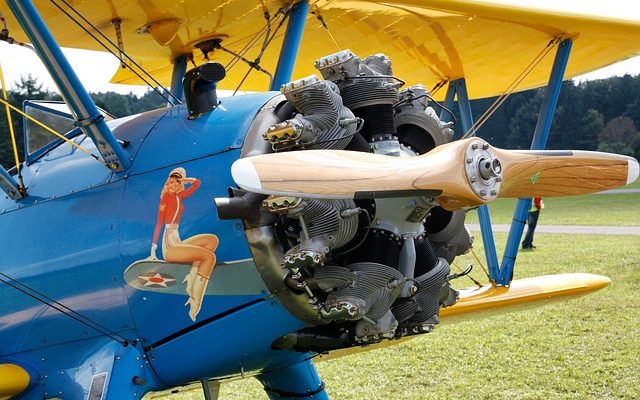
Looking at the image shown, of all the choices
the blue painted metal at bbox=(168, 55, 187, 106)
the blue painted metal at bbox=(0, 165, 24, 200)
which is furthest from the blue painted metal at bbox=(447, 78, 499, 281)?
the blue painted metal at bbox=(0, 165, 24, 200)

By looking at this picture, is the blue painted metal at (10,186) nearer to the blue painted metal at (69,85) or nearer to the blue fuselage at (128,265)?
the blue fuselage at (128,265)

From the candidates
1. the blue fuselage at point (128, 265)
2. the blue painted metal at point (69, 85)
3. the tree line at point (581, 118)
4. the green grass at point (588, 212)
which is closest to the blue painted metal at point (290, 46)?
the blue fuselage at point (128, 265)

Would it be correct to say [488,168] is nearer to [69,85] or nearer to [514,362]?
[69,85]

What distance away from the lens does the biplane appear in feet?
11.5

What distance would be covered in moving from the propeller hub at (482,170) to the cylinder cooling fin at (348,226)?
0.09 feet

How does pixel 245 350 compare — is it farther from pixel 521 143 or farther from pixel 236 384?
pixel 521 143

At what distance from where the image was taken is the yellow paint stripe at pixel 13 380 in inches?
178

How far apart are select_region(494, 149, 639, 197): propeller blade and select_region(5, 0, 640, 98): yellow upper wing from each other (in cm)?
191

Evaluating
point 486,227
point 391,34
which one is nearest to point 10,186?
point 391,34

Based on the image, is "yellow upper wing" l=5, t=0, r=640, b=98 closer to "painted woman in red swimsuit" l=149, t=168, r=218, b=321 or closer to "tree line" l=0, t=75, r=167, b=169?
"tree line" l=0, t=75, r=167, b=169

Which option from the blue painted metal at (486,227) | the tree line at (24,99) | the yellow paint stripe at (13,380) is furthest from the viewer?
the tree line at (24,99)

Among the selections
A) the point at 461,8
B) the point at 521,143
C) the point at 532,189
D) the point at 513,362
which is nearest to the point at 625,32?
the point at 461,8

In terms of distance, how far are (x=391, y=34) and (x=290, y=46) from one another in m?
1.89

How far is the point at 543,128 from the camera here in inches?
269
